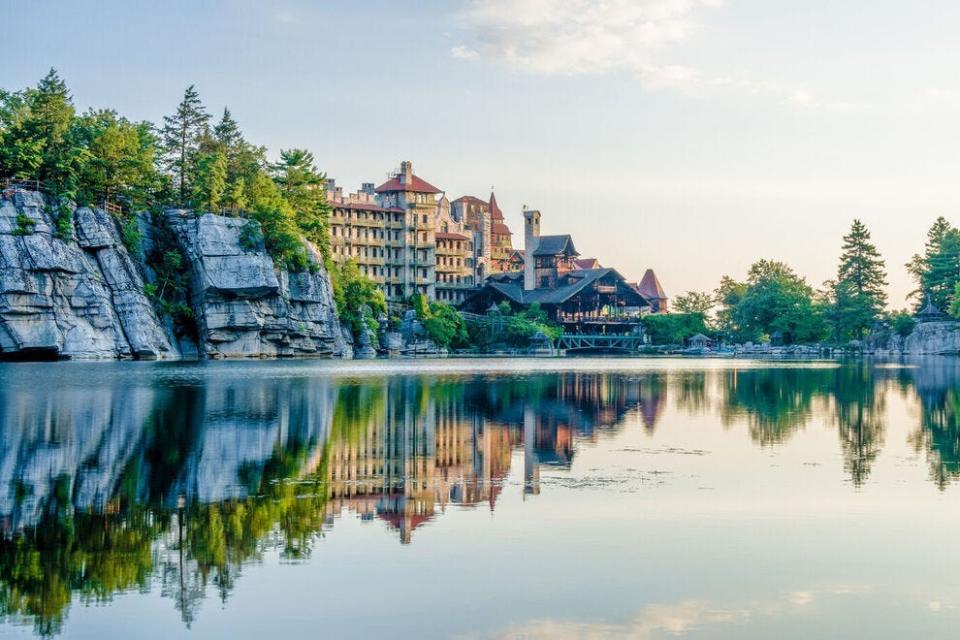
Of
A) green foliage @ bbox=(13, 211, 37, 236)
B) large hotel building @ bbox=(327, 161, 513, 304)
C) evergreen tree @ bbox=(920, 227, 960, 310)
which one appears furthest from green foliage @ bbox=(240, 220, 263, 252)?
evergreen tree @ bbox=(920, 227, 960, 310)

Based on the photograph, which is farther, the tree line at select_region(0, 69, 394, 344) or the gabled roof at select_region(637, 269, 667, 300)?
the gabled roof at select_region(637, 269, 667, 300)

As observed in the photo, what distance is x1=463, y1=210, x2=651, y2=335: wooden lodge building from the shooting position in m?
137

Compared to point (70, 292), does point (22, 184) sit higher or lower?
higher

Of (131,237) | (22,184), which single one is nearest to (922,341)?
(131,237)

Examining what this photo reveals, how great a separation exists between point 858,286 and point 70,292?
3499 inches

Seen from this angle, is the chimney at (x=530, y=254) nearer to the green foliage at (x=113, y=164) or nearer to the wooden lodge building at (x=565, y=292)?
the wooden lodge building at (x=565, y=292)

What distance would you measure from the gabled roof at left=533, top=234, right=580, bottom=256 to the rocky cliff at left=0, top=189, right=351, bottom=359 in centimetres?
4833

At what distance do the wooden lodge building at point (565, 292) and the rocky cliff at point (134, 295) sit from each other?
39.9 meters

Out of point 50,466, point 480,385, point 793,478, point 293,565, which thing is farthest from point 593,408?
point 293,565

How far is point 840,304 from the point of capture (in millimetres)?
127125

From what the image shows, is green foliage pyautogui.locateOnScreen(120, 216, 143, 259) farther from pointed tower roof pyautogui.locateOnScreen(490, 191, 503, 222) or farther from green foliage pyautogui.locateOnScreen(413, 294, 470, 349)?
pointed tower roof pyautogui.locateOnScreen(490, 191, 503, 222)

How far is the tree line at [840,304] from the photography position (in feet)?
404

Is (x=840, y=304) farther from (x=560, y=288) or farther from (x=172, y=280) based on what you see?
(x=172, y=280)

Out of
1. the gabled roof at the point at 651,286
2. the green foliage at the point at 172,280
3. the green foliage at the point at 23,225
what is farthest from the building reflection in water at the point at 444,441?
the gabled roof at the point at 651,286
